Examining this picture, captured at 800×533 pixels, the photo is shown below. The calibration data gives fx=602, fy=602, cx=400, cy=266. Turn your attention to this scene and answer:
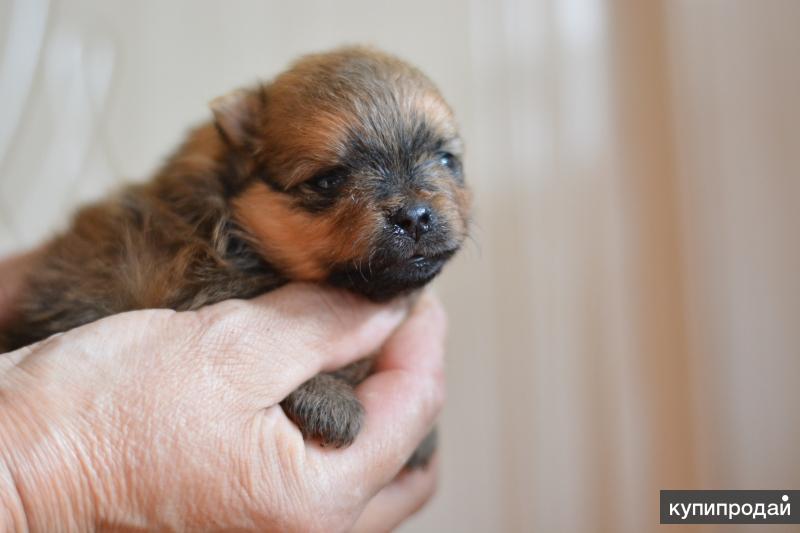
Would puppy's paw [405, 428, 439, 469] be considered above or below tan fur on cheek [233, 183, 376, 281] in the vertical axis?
below

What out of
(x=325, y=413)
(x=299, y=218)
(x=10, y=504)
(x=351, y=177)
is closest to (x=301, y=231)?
(x=299, y=218)

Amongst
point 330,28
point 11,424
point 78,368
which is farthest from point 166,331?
point 330,28

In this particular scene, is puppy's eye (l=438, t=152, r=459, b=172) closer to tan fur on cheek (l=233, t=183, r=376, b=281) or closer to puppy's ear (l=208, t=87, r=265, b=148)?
tan fur on cheek (l=233, t=183, r=376, b=281)

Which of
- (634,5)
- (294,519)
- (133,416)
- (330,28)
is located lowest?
(294,519)

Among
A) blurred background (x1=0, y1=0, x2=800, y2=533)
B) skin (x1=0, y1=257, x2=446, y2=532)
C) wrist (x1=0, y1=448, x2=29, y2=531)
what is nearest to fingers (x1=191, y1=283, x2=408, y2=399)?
skin (x1=0, y1=257, x2=446, y2=532)

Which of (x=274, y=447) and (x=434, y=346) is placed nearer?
(x=274, y=447)

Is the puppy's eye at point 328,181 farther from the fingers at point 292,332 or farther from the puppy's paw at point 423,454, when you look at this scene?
the puppy's paw at point 423,454

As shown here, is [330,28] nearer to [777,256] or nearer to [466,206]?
[466,206]
